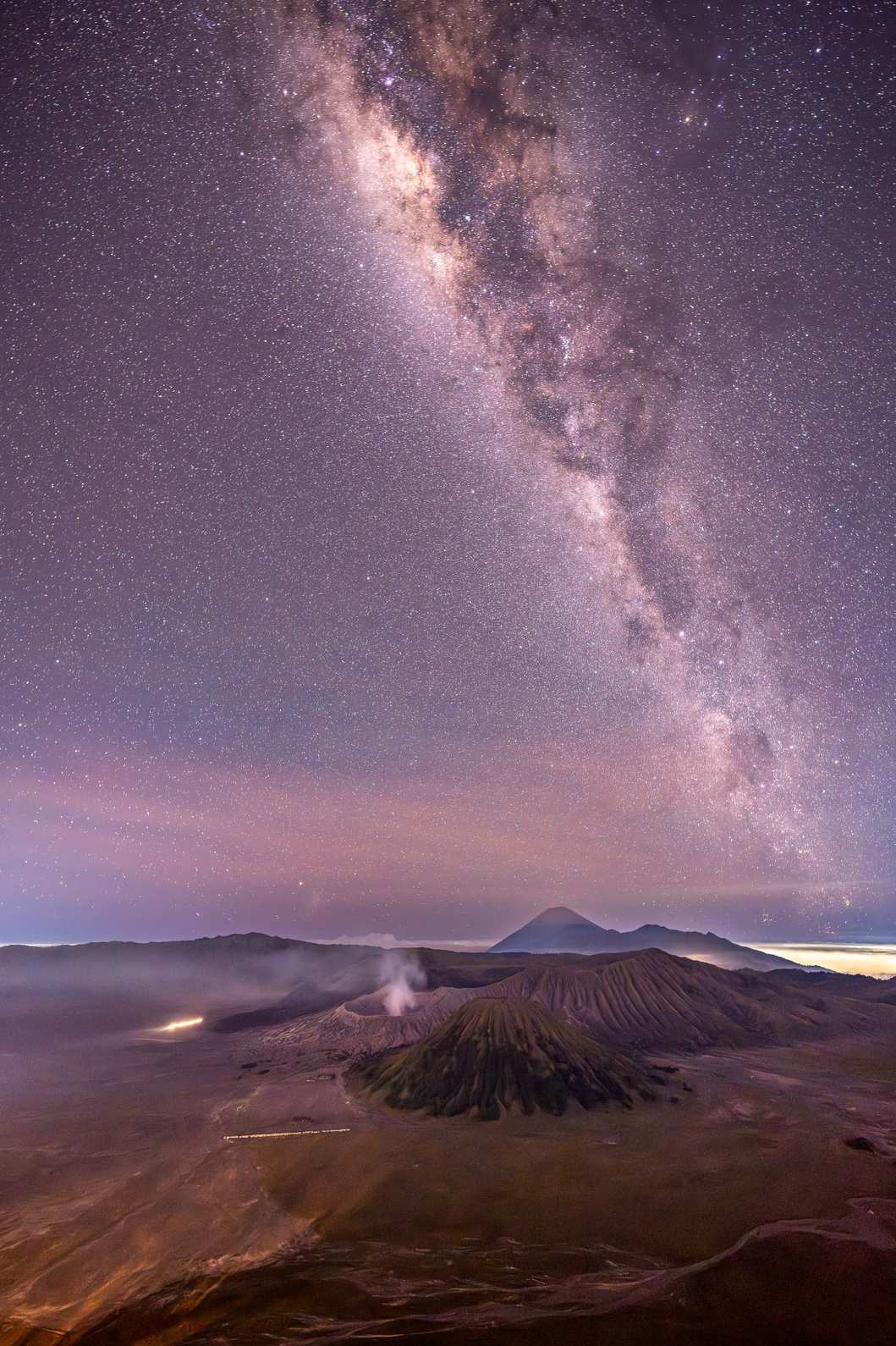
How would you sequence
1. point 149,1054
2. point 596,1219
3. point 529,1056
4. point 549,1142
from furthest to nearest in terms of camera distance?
point 149,1054 < point 529,1056 < point 549,1142 < point 596,1219

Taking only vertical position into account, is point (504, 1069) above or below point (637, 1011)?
above

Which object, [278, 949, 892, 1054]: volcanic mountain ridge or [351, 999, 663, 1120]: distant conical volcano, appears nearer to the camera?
[351, 999, 663, 1120]: distant conical volcano

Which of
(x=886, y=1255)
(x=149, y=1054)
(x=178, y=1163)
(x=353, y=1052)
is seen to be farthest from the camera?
(x=149, y=1054)

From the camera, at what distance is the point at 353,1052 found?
58.9m

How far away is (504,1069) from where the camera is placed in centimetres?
3975

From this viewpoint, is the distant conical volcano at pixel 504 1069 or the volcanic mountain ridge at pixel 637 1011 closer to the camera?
the distant conical volcano at pixel 504 1069

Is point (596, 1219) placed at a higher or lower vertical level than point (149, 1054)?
higher

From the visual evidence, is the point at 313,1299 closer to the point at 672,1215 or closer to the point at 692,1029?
the point at 672,1215

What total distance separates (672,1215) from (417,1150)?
12534mm

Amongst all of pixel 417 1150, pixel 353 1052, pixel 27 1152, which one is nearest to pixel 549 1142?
pixel 417 1150

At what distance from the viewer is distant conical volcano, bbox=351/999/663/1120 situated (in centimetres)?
3761

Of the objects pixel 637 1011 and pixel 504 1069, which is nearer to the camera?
pixel 504 1069

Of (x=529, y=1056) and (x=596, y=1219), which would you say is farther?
(x=529, y=1056)

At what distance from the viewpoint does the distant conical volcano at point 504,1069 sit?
3761 centimetres
